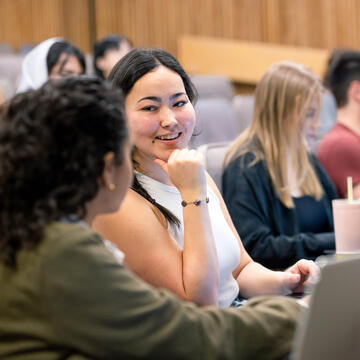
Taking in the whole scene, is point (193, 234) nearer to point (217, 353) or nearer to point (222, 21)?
point (217, 353)

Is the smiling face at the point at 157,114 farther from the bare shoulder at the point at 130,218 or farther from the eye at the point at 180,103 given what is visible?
the bare shoulder at the point at 130,218

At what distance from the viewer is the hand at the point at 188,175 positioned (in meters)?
1.34

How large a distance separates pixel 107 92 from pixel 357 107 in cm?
201

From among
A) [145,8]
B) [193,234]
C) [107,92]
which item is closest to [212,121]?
[193,234]

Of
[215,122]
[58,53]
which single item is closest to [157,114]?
[58,53]

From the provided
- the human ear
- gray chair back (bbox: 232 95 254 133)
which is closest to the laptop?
the human ear

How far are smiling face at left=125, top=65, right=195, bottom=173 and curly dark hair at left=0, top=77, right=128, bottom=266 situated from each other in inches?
19.6

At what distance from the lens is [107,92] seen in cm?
99

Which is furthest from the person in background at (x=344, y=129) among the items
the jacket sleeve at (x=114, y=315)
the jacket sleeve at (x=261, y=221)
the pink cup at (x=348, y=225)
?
the jacket sleeve at (x=114, y=315)

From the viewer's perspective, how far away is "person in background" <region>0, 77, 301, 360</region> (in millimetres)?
863

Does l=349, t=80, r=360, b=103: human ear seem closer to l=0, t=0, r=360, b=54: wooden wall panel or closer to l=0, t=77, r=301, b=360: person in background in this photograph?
l=0, t=77, r=301, b=360: person in background

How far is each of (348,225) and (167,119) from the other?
1.74ft

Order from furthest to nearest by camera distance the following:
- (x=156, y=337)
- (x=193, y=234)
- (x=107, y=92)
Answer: (x=193, y=234)
(x=107, y=92)
(x=156, y=337)

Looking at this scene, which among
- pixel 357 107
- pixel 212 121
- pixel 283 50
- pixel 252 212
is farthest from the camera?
pixel 283 50
